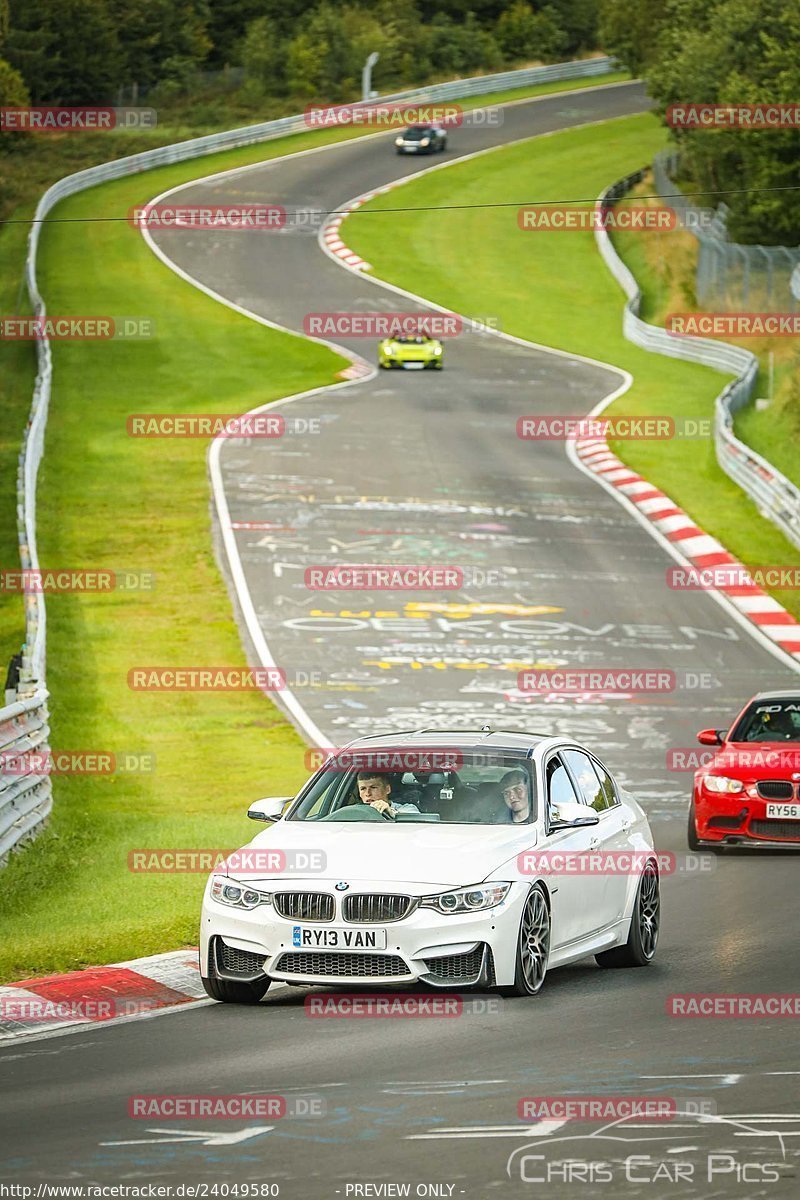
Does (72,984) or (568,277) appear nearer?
(72,984)

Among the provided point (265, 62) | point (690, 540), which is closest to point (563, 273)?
point (690, 540)

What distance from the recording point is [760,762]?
17.6 m

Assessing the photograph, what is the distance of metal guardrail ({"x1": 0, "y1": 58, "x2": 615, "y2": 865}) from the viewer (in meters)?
16.0

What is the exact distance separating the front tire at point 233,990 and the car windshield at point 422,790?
114cm

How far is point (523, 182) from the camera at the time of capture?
76125 mm

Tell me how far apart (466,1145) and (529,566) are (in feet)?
82.1

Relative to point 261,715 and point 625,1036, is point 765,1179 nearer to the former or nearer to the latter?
point 625,1036

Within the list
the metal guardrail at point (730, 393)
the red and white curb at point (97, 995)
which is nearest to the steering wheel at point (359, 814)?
the red and white curb at point (97, 995)

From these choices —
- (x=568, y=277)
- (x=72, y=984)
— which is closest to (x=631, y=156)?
(x=568, y=277)

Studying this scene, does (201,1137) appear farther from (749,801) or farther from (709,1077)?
(749,801)

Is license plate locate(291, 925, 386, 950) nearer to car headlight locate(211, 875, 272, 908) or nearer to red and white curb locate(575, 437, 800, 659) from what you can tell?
car headlight locate(211, 875, 272, 908)

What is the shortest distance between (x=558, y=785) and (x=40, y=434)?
2819 cm

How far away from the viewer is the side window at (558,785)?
11.7 meters

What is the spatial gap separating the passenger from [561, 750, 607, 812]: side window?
0.63m
